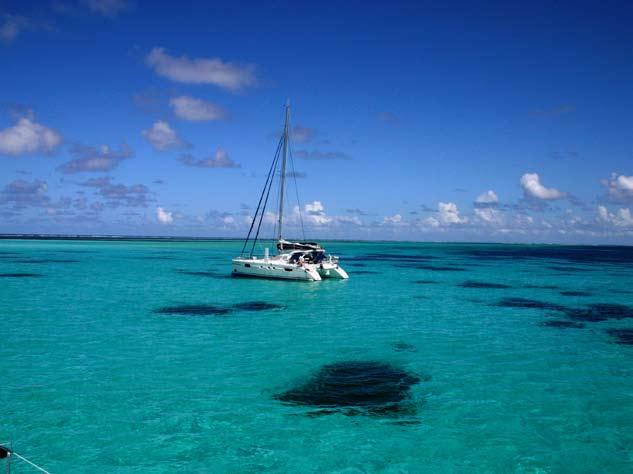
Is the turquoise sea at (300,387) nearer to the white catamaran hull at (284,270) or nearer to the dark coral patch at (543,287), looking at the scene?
the white catamaran hull at (284,270)

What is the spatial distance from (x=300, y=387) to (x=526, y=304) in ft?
91.5

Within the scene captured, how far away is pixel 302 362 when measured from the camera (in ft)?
60.7

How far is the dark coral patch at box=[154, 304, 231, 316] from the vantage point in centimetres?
2956

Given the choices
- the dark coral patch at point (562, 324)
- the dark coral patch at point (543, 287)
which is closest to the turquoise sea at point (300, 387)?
the dark coral patch at point (562, 324)

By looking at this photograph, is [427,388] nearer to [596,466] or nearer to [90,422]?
[596,466]

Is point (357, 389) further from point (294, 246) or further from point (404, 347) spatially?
point (294, 246)

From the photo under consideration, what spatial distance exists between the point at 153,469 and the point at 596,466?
10.4 meters

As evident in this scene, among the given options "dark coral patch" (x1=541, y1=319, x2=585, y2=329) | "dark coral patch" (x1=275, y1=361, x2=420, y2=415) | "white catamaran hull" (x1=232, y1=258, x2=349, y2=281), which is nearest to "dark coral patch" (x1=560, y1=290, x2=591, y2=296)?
"dark coral patch" (x1=541, y1=319, x2=585, y2=329)

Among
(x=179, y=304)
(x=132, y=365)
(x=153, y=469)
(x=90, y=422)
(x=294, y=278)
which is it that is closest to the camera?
(x=153, y=469)

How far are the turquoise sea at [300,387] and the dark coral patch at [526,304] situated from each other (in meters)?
2.36

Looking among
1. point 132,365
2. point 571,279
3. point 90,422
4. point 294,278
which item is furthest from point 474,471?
point 571,279

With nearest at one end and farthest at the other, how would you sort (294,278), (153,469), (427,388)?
(153,469), (427,388), (294,278)

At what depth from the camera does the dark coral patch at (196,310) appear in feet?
97.0

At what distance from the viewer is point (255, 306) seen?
32969 mm
